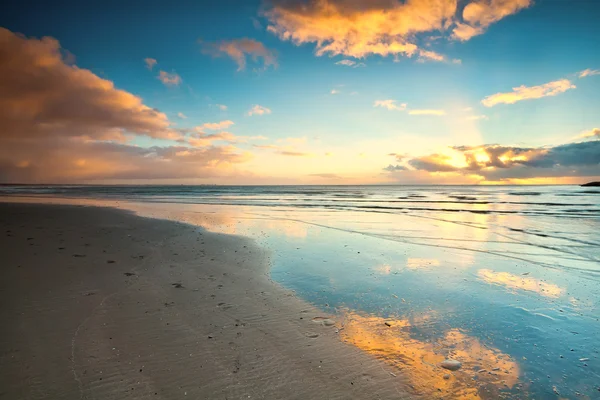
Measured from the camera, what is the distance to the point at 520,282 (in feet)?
23.7

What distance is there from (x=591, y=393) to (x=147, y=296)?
22.1 ft

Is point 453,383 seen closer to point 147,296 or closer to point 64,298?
point 147,296

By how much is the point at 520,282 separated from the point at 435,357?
4.76 metres

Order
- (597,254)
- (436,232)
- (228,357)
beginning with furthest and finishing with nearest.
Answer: (436,232) < (597,254) < (228,357)

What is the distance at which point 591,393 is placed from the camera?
3.36 metres

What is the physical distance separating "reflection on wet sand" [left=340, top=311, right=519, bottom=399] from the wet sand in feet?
0.86

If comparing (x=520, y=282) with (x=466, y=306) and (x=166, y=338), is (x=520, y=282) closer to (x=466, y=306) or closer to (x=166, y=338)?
(x=466, y=306)

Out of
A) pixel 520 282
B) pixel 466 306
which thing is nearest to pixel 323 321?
pixel 466 306

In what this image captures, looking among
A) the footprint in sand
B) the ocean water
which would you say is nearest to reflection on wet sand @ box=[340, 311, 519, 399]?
the ocean water

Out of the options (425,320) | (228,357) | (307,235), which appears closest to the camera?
(228,357)

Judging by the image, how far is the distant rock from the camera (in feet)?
12.4

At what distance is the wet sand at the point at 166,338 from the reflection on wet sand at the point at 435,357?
0.26m

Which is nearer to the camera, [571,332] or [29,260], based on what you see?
[571,332]

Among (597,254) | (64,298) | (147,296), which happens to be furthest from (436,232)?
(64,298)
